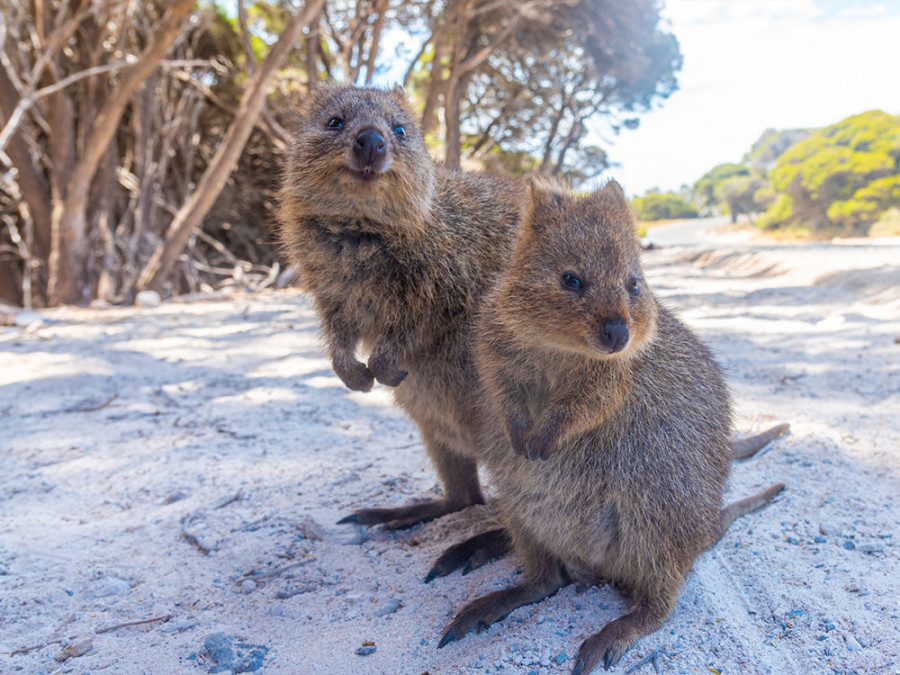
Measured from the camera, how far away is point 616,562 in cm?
219

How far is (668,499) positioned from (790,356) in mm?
3505

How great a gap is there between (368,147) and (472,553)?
161 centimetres

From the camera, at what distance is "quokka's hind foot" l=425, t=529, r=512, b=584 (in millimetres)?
2552

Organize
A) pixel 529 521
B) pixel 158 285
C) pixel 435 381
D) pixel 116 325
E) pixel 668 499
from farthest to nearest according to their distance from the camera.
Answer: pixel 158 285
pixel 116 325
pixel 435 381
pixel 529 521
pixel 668 499

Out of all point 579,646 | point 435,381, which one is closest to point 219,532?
point 435,381

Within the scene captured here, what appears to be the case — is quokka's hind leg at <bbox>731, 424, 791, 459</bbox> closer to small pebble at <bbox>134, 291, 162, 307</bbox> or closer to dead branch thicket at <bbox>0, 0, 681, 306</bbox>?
dead branch thicket at <bbox>0, 0, 681, 306</bbox>

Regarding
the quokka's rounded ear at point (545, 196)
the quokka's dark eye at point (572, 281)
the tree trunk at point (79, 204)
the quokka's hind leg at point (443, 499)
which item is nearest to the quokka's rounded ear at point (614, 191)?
the quokka's rounded ear at point (545, 196)

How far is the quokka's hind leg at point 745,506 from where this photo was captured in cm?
252

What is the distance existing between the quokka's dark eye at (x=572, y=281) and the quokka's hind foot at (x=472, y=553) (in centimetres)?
116

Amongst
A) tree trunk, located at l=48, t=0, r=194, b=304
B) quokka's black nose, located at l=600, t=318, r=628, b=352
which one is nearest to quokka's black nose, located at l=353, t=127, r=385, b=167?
quokka's black nose, located at l=600, t=318, r=628, b=352

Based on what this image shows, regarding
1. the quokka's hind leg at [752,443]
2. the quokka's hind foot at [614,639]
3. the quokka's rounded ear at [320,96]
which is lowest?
the quokka's hind foot at [614,639]

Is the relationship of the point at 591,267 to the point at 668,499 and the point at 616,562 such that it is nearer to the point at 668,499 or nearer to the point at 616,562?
the point at 668,499

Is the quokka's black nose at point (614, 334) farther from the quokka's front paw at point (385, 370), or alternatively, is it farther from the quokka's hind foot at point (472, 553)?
the quokka's hind foot at point (472, 553)

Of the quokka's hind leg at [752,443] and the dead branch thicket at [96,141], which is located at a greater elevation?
the dead branch thicket at [96,141]
